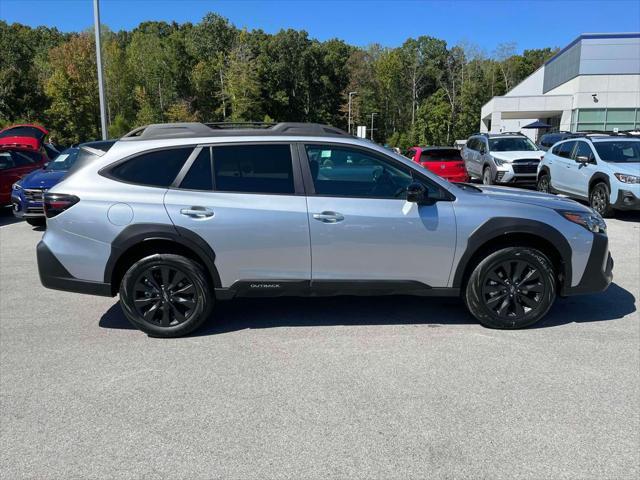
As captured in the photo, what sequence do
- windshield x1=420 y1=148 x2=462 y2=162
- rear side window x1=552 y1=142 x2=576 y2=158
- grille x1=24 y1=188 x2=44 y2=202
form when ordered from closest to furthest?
grille x1=24 y1=188 x2=44 y2=202
rear side window x1=552 y1=142 x2=576 y2=158
windshield x1=420 y1=148 x2=462 y2=162

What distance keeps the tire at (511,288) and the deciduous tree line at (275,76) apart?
5234cm

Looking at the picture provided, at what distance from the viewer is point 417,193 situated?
4.47 meters

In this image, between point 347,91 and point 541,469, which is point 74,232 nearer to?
point 541,469

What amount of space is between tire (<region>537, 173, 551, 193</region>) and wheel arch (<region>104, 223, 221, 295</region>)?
11208 millimetres

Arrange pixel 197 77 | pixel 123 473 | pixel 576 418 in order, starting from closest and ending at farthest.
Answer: pixel 123 473, pixel 576 418, pixel 197 77

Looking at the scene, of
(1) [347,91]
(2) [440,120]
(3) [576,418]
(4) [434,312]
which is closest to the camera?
(3) [576,418]

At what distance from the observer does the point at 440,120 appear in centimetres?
5991

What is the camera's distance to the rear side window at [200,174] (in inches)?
181

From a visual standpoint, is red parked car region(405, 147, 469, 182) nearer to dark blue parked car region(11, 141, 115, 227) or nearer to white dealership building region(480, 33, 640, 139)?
dark blue parked car region(11, 141, 115, 227)

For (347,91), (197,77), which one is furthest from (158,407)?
(347,91)

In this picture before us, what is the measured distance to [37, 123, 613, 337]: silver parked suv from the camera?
4504 mm

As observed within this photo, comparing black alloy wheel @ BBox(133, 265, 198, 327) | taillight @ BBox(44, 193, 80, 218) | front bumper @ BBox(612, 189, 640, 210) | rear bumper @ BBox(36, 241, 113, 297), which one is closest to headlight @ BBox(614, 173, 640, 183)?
front bumper @ BBox(612, 189, 640, 210)

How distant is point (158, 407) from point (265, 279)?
4.83 feet

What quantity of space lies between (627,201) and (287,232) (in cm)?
860
